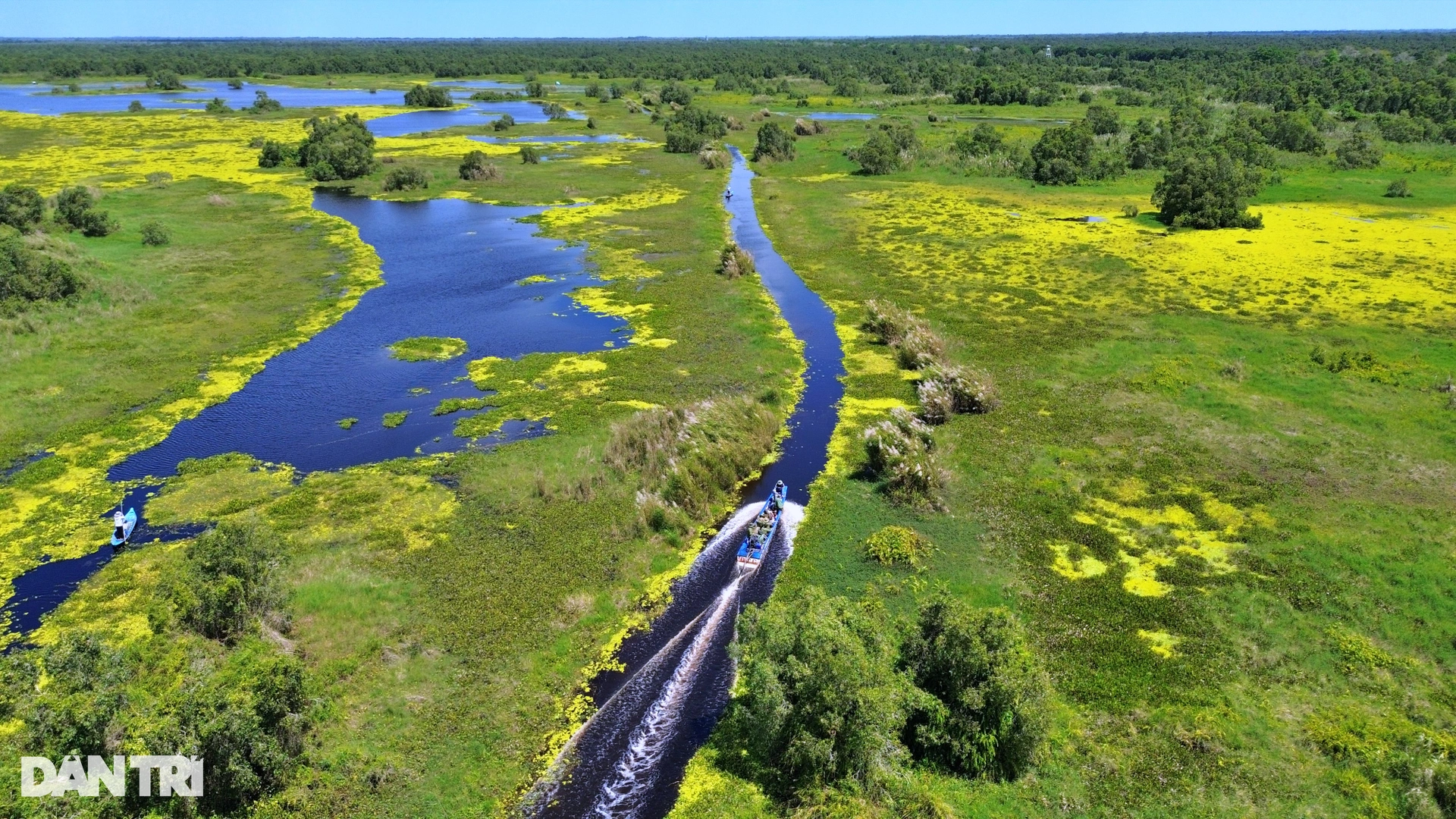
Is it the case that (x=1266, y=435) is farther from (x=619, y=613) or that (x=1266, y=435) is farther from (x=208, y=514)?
(x=208, y=514)

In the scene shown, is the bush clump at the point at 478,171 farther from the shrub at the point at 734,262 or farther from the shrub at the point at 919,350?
the shrub at the point at 919,350

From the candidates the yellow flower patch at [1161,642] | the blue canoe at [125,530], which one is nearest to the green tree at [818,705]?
the yellow flower patch at [1161,642]

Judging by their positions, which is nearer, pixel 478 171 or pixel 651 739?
pixel 651 739

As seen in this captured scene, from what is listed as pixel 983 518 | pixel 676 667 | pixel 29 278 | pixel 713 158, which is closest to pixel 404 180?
pixel 713 158

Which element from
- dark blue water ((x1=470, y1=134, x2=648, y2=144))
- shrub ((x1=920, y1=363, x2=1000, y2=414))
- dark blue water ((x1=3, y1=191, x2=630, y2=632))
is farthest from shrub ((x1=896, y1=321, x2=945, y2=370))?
dark blue water ((x1=470, y1=134, x2=648, y2=144))

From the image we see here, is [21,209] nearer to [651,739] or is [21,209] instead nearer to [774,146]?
[651,739]
